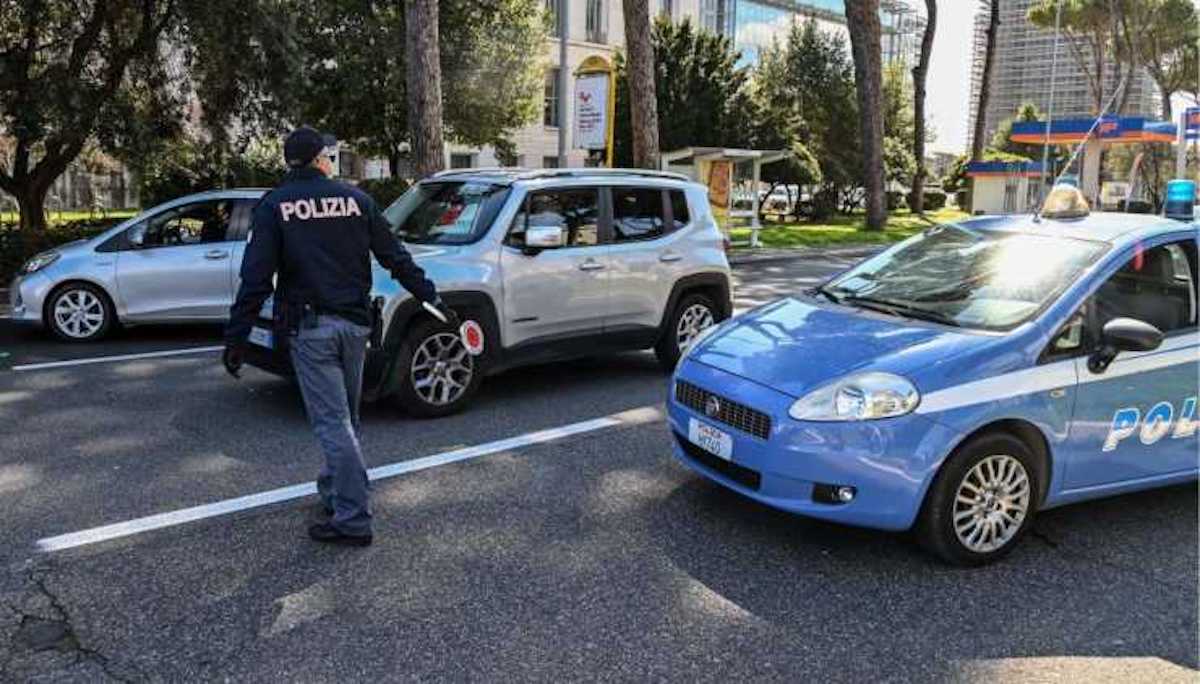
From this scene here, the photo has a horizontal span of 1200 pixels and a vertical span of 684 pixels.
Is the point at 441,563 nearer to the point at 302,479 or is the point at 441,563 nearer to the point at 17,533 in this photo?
the point at 302,479

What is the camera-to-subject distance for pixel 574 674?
3436 mm

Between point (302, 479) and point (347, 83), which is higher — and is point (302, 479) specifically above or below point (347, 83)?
below

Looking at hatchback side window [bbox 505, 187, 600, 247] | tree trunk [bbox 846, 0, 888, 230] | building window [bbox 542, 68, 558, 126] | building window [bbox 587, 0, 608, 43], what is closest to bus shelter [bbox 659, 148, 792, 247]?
tree trunk [bbox 846, 0, 888, 230]

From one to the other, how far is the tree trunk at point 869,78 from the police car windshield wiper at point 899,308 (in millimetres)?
23365

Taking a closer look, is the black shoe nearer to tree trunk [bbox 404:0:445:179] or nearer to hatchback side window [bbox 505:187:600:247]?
hatchback side window [bbox 505:187:600:247]

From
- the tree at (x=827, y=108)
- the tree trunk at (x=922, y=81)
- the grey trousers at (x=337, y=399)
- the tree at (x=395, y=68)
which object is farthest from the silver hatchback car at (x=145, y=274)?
the tree trunk at (x=922, y=81)

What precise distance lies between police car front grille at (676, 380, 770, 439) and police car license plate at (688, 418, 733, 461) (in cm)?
5

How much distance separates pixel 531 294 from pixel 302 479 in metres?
2.43

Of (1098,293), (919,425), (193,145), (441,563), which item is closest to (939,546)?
(919,425)

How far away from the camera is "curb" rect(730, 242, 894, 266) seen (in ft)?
66.5

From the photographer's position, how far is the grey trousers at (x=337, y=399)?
4.43m

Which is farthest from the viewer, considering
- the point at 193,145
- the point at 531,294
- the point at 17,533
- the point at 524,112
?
the point at 524,112

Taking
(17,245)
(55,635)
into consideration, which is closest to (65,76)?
(17,245)

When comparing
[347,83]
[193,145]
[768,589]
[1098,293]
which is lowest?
[768,589]
